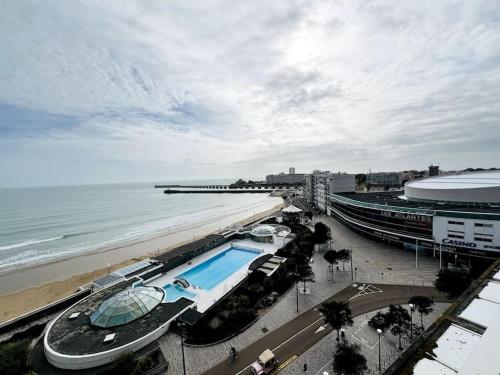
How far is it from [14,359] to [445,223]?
55.5 m

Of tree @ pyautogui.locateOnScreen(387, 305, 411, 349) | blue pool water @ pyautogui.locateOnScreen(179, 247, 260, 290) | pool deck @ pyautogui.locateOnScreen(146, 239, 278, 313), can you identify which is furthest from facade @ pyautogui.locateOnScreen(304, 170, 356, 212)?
tree @ pyautogui.locateOnScreen(387, 305, 411, 349)

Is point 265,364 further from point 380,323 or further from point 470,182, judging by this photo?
point 470,182

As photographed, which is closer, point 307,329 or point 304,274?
point 307,329

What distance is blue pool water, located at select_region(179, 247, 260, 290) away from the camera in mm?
37938

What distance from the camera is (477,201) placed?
44719 mm

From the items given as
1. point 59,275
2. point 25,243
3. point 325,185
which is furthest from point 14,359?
point 325,185

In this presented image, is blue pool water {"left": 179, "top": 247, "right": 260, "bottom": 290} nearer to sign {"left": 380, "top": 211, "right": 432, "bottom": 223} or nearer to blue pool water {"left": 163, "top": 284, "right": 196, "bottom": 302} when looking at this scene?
blue pool water {"left": 163, "top": 284, "right": 196, "bottom": 302}

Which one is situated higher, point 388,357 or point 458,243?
point 458,243

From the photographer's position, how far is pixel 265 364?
1975 cm

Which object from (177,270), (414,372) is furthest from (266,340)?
(177,270)

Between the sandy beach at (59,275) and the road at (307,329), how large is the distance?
34.3m

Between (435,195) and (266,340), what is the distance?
49.3 metres

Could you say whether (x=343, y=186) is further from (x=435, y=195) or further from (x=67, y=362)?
(x=67, y=362)

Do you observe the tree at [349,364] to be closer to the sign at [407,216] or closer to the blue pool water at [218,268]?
the blue pool water at [218,268]
